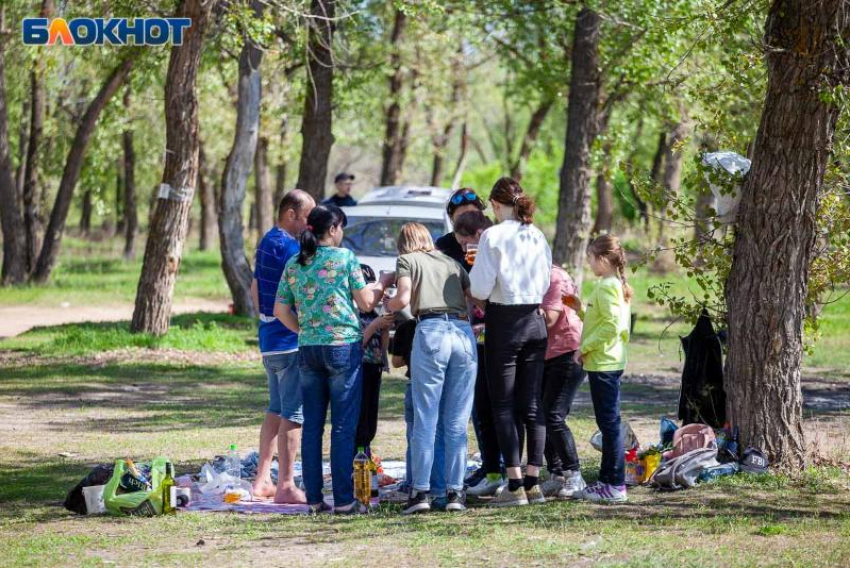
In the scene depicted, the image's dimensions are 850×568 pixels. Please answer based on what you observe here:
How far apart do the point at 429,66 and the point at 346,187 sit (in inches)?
720

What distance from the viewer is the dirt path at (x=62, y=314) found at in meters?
19.2

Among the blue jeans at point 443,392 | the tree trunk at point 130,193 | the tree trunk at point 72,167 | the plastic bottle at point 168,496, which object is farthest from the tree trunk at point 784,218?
the tree trunk at point 130,193

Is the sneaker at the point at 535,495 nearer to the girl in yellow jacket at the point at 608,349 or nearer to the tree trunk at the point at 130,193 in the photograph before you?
the girl in yellow jacket at the point at 608,349

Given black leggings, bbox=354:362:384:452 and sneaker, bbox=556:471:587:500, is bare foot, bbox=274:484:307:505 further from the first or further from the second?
sneaker, bbox=556:471:587:500

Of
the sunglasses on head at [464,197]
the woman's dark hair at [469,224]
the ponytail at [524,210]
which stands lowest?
the woman's dark hair at [469,224]

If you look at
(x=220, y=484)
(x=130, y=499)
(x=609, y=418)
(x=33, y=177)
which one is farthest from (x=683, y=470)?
(x=33, y=177)

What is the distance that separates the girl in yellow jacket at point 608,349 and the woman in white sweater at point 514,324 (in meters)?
0.29

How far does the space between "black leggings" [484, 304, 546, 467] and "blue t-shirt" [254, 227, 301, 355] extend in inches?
49.9

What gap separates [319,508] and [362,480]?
0.31 meters

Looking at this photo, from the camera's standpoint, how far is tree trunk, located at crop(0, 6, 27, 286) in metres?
23.9

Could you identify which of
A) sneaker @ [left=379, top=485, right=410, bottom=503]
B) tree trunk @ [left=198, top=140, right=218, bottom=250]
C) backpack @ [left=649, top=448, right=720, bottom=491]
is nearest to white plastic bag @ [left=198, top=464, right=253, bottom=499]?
sneaker @ [left=379, top=485, right=410, bottom=503]

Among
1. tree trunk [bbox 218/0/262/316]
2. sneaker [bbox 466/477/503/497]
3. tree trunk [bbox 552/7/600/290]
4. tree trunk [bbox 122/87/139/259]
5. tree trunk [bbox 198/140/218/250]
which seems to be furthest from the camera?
tree trunk [bbox 198/140/218/250]

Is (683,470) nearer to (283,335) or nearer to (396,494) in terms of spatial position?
(396,494)

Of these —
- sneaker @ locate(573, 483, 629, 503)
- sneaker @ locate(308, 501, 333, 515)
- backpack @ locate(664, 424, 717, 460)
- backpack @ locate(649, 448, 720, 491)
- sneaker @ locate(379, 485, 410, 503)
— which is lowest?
sneaker @ locate(308, 501, 333, 515)
